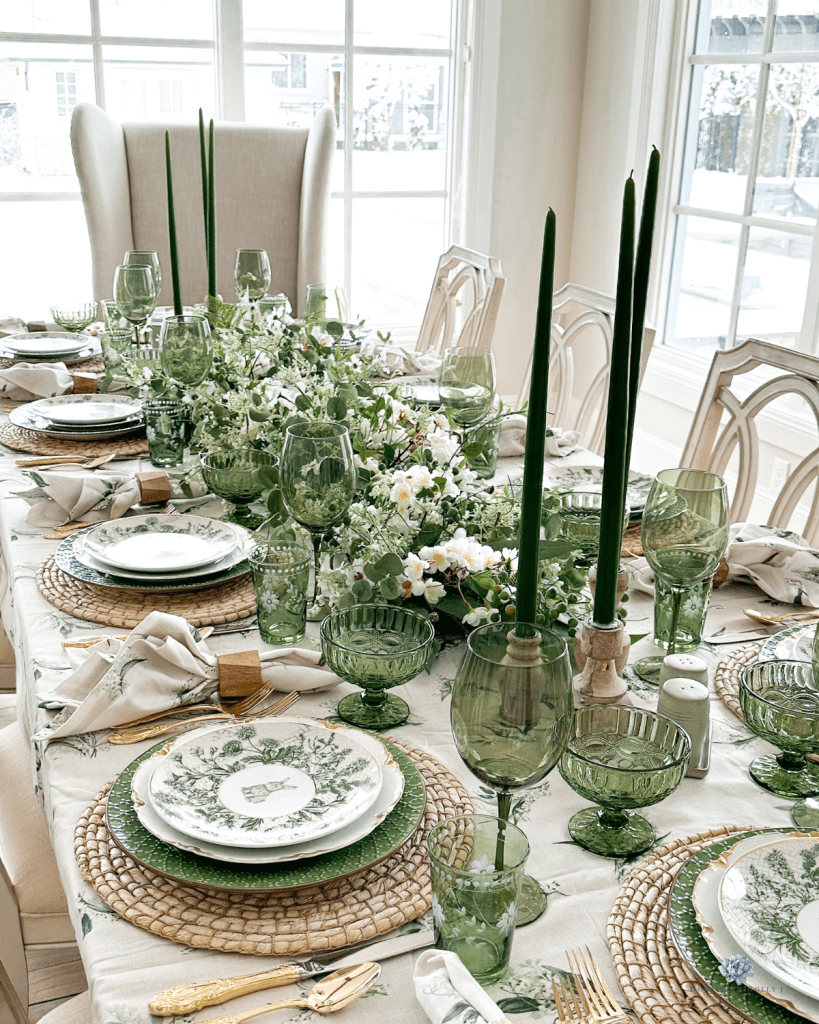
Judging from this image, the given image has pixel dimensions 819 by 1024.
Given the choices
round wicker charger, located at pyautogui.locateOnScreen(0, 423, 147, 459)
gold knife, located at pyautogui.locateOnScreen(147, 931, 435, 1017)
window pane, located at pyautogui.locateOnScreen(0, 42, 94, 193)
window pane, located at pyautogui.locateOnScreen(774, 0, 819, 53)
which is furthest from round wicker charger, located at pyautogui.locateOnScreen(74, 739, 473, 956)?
window pane, located at pyautogui.locateOnScreen(0, 42, 94, 193)

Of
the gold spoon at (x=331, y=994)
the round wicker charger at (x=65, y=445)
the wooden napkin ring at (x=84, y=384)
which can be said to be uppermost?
the wooden napkin ring at (x=84, y=384)

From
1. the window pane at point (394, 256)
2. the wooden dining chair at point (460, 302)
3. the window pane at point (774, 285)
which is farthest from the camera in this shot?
the window pane at point (394, 256)

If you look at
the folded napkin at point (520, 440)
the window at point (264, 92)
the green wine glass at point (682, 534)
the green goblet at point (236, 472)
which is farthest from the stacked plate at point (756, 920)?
the window at point (264, 92)

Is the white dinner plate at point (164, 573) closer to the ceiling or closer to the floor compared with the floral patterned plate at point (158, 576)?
closer to the ceiling

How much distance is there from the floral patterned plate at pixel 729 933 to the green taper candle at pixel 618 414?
0.24 m

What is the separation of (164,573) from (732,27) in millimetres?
2998

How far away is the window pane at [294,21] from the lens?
12.3 ft

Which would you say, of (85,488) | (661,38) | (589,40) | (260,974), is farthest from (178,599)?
(589,40)

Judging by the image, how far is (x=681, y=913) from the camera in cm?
71

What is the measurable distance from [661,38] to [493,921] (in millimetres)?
3571

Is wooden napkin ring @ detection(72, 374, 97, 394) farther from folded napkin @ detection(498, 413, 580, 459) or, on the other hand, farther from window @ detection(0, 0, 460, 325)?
window @ detection(0, 0, 460, 325)

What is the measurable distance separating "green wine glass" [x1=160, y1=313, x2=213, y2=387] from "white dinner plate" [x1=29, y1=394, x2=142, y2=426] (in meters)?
0.22

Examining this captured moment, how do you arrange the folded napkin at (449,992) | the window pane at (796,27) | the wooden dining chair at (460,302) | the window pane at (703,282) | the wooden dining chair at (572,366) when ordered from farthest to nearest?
1. the window pane at (703,282)
2. the window pane at (796,27)
3. the wooden dining chair at (460,302)
4. the wooden dining chair at (572,366)
5. the folded napkin at (449,992)

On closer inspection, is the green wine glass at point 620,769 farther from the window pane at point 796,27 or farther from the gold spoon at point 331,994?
the window pane at point 796,27
